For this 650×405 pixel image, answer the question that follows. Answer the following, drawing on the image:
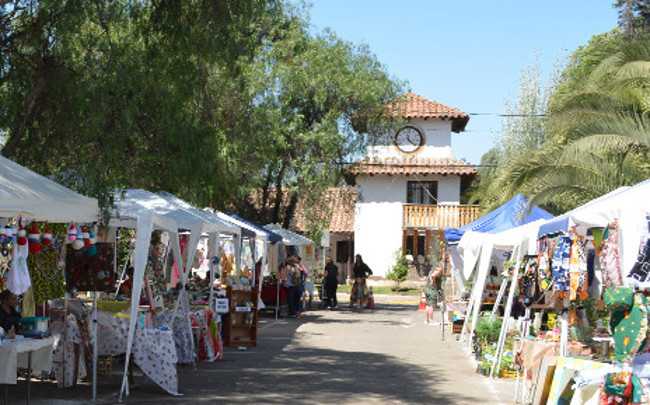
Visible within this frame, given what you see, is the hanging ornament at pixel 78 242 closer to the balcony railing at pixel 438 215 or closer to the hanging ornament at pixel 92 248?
the hanging ornament at pixel 92 248

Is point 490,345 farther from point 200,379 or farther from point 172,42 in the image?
point 172,42

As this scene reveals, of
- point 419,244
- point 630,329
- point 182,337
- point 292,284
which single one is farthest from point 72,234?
point 419,244

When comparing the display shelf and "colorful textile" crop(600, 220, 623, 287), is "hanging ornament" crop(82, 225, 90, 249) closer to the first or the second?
"colorful textile" crop(600, 220, 623, 287)

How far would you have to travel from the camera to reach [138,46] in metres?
13.6

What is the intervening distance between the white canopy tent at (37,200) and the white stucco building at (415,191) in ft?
124

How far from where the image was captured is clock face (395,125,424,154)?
164 ft

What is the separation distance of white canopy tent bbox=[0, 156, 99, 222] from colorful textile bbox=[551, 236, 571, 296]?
528 centimetres

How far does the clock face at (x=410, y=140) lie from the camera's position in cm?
4991

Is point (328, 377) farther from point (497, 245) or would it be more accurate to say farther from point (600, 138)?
point (600, 138)

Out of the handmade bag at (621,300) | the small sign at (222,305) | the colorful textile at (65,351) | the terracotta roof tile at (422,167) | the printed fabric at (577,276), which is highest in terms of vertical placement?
the terracotta roof tile at (422,167)

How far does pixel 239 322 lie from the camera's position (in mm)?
18578

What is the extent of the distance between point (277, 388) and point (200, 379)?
4.68 ft

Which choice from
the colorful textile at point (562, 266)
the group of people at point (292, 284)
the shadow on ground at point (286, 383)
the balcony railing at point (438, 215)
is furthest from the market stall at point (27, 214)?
the balcony railing at point (438, 215)

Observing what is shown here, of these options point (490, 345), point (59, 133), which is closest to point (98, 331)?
point (59, 133)
